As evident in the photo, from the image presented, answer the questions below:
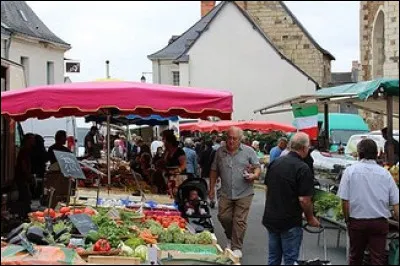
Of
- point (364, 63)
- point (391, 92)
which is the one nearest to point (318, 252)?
point (391, 92)

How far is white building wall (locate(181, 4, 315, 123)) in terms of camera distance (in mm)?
10188

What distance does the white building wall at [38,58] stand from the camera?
902 cm

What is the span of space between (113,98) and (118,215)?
1199 millimetres

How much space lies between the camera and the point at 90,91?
7672 mm

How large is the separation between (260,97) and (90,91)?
333 cm

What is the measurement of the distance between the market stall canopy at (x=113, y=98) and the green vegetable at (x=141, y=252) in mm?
1913

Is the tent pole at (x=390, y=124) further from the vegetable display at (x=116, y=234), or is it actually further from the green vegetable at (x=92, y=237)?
the green vegetable at (x=92, y=237)

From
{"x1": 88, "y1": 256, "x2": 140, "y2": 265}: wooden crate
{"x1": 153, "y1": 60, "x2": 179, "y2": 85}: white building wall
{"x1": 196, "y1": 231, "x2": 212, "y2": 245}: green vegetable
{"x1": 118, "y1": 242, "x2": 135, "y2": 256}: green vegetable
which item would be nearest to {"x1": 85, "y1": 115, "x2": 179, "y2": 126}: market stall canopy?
{"x1": 153, "y1": 60, "x2": 179, "y2": 85}: white building wall

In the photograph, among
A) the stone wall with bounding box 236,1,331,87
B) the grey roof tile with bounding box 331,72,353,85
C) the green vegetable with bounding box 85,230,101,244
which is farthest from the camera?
the grey roof tile with bounding box 331,72,353,85

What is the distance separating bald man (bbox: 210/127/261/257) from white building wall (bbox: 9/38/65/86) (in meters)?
2.13

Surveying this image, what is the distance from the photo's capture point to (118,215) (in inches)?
308

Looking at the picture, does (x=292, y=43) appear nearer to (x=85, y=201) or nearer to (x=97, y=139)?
(x=85, y=201)

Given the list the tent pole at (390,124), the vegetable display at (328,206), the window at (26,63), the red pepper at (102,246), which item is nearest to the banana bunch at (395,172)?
the tent pole at (390,124)

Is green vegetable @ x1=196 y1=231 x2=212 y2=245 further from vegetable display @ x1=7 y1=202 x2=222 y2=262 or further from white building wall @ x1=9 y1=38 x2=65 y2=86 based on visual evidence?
white building wall @ x1=9 y1=38 x2=65 y2=86
